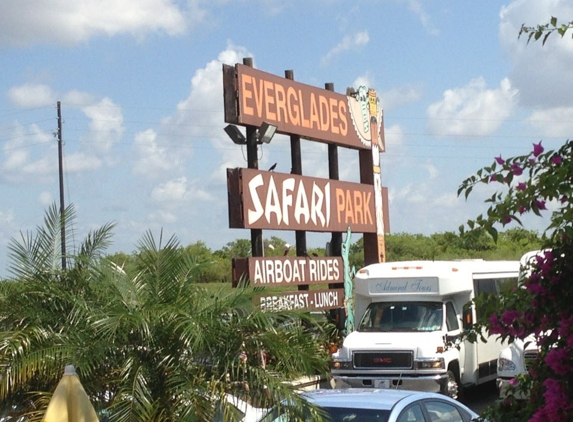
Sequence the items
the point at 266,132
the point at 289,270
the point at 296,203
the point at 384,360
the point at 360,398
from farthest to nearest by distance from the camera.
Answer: the point at 296,203 < the point at 289,270 < the point at 266,132 < the point at 384,360 < the point at 360,398

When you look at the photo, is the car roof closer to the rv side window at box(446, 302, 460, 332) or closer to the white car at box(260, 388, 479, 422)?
the white car at box(260, 388, 479, 422)

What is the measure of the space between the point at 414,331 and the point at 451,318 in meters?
0.89

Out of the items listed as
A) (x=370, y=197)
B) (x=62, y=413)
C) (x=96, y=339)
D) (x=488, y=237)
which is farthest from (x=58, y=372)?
(x=370, y=197)

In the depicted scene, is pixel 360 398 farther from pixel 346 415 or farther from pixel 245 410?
pixel 245 410

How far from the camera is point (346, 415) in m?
7.93

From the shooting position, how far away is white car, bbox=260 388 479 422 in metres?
7.85

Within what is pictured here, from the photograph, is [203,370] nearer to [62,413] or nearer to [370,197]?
[62,413]

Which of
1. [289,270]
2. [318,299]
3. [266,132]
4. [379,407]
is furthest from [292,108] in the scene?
[379,407]

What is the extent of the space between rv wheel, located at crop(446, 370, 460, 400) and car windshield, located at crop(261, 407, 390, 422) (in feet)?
27.9

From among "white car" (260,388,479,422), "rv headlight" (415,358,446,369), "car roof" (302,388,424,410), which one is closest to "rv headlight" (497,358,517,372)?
"rv headlight" (415,358,446,369)

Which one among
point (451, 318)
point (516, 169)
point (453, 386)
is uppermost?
point (516, 169)

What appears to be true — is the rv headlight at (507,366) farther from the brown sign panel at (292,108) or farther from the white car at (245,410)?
the white car at (245,410)

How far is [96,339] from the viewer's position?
7750 mm

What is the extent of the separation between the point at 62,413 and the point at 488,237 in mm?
2985
